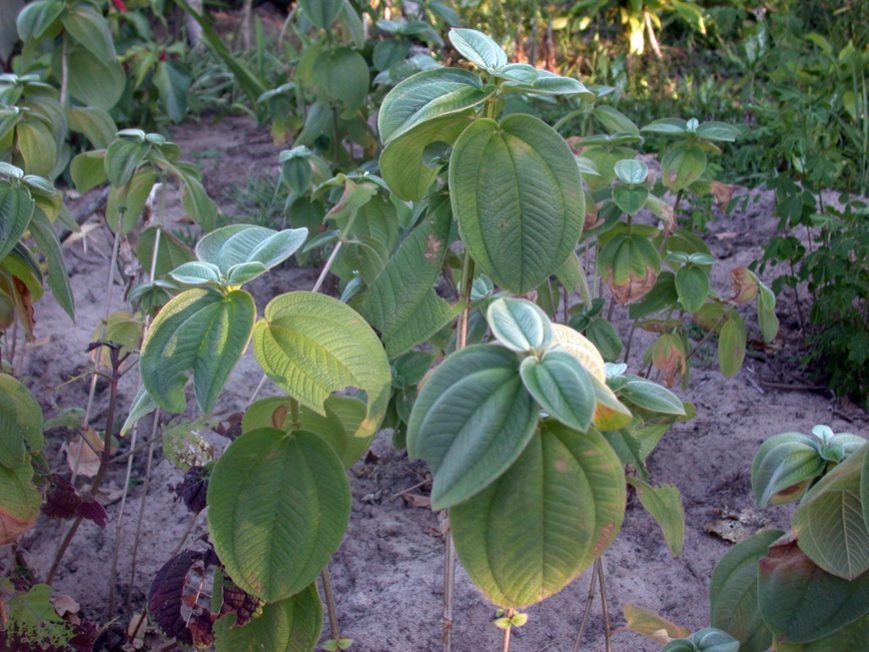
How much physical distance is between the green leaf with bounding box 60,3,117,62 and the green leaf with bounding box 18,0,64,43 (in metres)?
0.03

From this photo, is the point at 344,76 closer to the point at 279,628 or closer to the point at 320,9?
the point at 320,9

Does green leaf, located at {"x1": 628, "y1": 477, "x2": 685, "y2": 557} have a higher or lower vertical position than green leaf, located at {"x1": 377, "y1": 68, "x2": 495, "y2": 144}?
lower

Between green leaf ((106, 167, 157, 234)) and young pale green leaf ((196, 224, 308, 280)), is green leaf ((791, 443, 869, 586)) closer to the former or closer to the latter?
young pale green leaf ((196, 224, 308, 280))

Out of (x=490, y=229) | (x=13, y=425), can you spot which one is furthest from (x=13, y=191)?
(x=490, y=229)

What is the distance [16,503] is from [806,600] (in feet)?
3.40

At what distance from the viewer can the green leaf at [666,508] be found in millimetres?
1276

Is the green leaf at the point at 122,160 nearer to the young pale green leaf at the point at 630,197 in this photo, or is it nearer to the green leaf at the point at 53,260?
the green leaf at the point at 53,260

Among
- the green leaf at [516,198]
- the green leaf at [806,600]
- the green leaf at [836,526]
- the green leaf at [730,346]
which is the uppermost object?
the green leaf at [516,198]

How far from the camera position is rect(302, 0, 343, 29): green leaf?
258cm

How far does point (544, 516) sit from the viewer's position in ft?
3.10

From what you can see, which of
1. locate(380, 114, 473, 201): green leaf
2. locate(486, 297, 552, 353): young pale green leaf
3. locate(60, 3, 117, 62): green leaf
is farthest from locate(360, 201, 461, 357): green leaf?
locate(60, 3, 117, 62): green leaf

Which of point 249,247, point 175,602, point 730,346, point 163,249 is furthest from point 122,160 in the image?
point 730,346

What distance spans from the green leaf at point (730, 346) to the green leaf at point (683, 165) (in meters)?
0.31

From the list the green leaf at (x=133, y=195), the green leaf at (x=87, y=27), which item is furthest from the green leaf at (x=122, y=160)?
the green leaf at (x=87, y=27)
